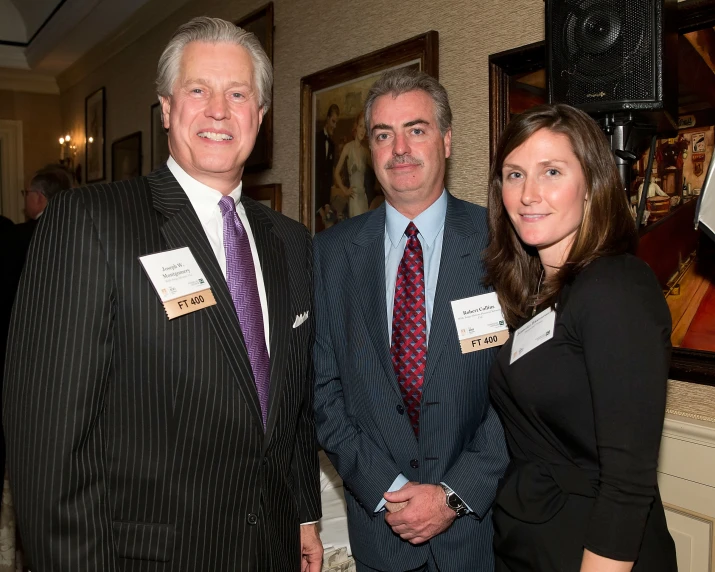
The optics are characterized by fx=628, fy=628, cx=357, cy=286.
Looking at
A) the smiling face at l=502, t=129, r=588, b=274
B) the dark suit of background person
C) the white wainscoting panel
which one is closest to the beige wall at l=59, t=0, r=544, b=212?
the smiling face at l=502, t=129, r=588, b=274

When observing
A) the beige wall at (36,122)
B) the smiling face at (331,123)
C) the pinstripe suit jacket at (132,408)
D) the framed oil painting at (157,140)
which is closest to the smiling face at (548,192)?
the pinstripe suit jacket at (132,408)

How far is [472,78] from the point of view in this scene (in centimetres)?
266

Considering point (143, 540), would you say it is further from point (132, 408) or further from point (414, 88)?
point (414, 88)

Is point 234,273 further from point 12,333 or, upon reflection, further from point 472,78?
point 472,78

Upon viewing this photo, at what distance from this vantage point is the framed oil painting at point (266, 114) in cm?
407

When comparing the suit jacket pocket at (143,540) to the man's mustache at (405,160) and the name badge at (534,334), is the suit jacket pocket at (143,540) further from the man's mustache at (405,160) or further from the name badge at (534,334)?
the man's mustache at (405,160)

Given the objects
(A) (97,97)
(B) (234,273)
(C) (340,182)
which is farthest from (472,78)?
(A) (97,97)

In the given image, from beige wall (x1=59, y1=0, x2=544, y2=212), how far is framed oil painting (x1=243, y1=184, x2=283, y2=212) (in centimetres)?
4

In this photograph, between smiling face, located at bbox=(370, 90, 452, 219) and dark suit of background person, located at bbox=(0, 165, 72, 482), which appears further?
dark suit of background person, located at bbox=(0, 165, 72, 482)

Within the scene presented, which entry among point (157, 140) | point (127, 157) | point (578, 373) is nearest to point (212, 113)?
point (578, 373)

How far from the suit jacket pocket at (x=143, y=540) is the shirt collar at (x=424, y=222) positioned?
108 cm

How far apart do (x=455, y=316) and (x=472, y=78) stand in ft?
4.28

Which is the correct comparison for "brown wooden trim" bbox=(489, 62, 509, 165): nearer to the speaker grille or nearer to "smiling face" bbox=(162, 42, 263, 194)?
the speaker grille

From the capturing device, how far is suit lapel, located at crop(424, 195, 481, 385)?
1799 millimetres
